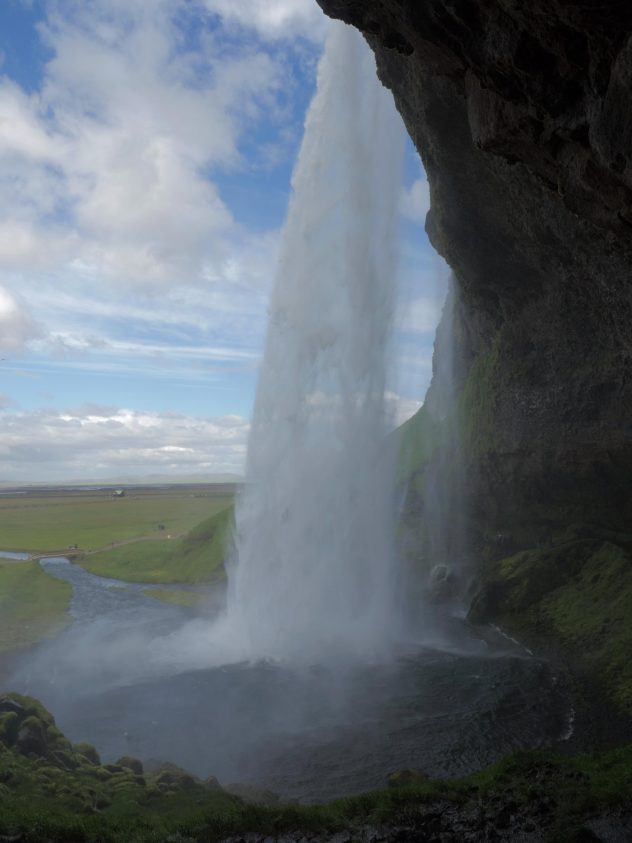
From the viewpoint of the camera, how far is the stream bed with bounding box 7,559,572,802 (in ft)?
70.6

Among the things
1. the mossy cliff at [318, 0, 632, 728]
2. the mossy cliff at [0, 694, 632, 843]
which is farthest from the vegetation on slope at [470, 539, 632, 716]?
the mossy cliff at [0, 694, 632, 843]

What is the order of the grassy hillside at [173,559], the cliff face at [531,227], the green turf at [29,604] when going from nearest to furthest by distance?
1. the cliff face at [531,227]
2. the green turf at [29,604]
3. the grassy hillside at [173,559]

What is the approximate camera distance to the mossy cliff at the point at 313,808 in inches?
573


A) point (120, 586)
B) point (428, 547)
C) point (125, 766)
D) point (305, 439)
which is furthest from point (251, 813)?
point (120, 586)

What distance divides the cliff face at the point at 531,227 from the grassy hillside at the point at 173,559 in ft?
95.0

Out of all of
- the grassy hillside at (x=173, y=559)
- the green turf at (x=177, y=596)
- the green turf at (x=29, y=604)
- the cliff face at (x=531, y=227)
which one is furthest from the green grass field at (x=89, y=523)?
the cliff face at (x=531, y=227)

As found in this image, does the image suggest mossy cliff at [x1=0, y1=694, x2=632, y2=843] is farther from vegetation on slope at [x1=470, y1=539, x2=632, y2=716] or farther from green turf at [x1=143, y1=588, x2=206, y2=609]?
green turf at [x1=143, y1=588, x2=206, y2=609]

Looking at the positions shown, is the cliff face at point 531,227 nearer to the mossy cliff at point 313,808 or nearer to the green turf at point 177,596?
the mossy cliff at point 313,808

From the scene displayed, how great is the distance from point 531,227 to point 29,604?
47.4m

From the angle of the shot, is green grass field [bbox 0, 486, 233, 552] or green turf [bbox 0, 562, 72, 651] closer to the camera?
green turf [bbox 0, 562, 72, 651]

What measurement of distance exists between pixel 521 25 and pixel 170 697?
29105 millimetres

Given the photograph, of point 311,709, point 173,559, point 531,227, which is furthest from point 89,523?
point 531,227

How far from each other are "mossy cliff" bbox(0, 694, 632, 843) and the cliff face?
15.9m

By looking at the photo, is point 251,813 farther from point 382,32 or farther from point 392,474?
point 392,474
